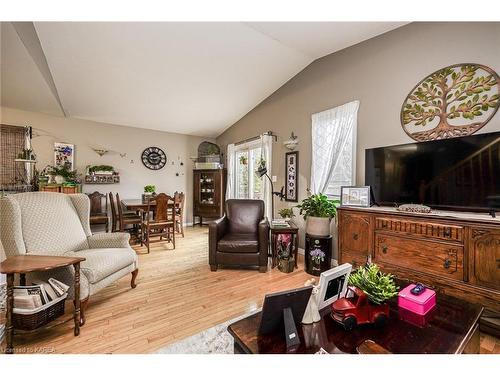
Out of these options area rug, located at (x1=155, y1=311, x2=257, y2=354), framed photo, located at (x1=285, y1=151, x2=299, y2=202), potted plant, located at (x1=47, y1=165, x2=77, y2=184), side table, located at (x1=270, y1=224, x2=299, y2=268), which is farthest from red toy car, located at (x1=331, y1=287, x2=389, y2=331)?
potted plant, located at (x1=47, y1=165, x2=77, y2=184)

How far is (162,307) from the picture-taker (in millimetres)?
1940

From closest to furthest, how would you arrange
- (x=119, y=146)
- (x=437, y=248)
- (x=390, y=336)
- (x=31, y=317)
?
(x=390, y=336) < (x=31, y=317) < (x=437, y=248) < (x=119, y=146)

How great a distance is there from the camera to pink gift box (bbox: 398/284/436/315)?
1.15 m

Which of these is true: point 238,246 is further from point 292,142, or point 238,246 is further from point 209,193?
point 209,193

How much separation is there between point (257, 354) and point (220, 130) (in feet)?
16.8

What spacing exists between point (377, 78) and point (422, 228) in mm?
1791

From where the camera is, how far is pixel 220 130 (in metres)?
5.47

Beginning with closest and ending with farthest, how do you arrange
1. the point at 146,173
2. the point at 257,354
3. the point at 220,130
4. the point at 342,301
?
1. the point at 257,354
2. the point at 342,301
3. the point at 146,173
4. the point at 220,130

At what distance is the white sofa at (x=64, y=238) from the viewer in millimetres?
1653

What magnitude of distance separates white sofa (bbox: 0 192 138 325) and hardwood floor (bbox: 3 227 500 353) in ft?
0.63

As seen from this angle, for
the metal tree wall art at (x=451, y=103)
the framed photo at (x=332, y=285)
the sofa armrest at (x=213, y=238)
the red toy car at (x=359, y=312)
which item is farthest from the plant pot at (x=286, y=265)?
the metal tree wall art at (x=451, y=103)

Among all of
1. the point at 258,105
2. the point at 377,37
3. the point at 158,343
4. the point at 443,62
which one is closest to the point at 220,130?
the point at 258,105

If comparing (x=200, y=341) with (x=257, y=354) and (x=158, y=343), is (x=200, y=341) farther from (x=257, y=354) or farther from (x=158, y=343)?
(x=257, y=354)

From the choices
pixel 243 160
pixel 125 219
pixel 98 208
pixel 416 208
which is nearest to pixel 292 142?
pixel 243 160
